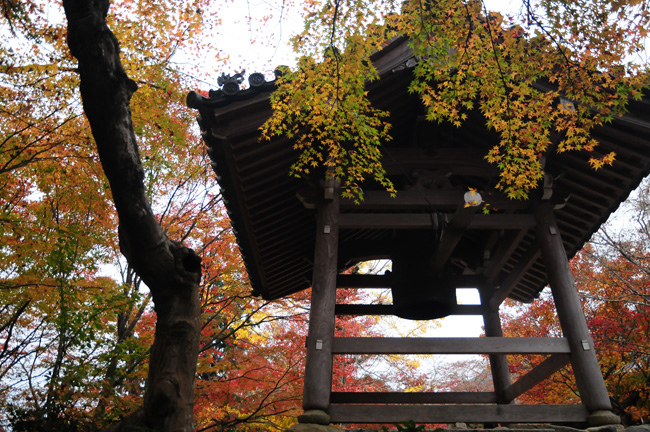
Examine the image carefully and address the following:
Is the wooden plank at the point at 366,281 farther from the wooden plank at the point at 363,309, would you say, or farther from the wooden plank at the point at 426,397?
the wooden plank at the point at 426,397

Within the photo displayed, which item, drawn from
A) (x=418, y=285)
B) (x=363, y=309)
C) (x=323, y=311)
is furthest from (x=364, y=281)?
(x=323, y=311)

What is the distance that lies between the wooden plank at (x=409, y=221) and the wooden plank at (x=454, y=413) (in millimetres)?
2196

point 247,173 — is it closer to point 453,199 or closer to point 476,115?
point 453,199

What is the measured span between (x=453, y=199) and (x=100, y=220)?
8.25 meters

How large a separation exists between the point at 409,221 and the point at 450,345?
1.64 meters

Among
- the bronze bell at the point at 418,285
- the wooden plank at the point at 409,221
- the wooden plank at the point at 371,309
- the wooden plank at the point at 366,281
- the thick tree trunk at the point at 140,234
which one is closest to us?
the thick tree trunk at the point at 140,234

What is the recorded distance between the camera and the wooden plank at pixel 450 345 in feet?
16.8

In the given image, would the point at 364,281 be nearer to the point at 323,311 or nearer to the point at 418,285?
the point at 418,285

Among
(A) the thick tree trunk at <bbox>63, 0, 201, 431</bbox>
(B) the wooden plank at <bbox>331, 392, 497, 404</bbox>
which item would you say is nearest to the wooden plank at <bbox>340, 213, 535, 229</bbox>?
(A) the thick tree trunk at <bbox>63, 0, 201, 431</bbox>

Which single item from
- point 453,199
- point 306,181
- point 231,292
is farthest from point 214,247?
point 453,199

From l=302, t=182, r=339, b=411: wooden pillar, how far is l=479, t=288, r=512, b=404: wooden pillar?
3.60 meters

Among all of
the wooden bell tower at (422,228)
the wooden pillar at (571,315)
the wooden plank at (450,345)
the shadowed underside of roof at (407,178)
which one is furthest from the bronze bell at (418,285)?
the wooden pillar at (571,315)

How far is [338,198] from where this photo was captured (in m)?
6.03

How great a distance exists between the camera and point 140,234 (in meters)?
3.87
